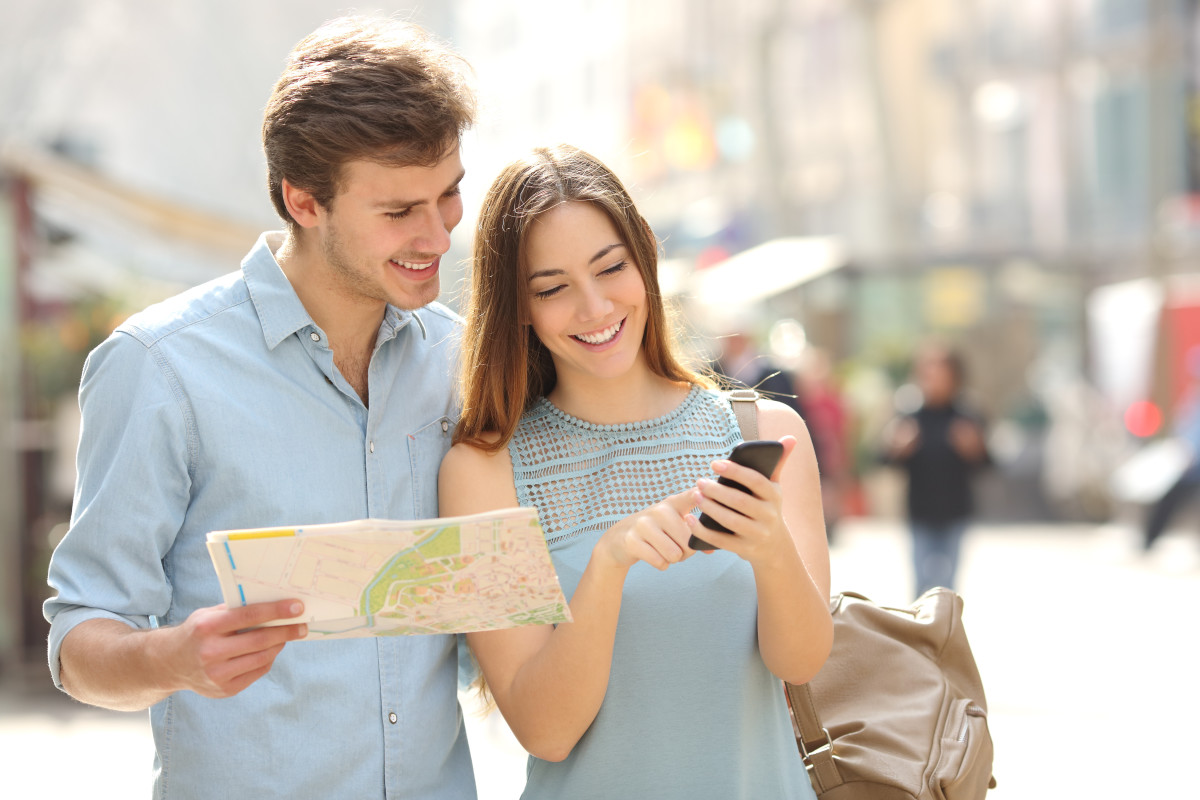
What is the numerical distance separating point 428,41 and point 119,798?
13.6 ft

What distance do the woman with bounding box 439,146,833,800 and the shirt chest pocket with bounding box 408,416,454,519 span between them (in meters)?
0.03

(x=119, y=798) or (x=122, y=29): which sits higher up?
(x=122, y=29)

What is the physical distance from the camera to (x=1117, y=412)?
60.5 ft

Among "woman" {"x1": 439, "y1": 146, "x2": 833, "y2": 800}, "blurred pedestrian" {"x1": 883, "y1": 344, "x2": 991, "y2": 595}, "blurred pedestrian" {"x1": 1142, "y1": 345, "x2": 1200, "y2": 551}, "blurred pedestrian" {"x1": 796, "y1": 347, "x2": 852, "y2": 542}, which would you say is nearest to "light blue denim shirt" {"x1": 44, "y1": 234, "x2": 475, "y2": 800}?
"woman" {"x1": 439, "y1": 146, "x2": 833, "y2": 800}

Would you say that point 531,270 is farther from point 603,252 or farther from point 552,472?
point 552,472

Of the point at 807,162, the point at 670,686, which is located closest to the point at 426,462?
the point at 670,686

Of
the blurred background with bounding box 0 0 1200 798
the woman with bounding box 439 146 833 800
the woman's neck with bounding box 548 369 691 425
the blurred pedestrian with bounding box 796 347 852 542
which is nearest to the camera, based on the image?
the woman with bounding box 439 146 833 800

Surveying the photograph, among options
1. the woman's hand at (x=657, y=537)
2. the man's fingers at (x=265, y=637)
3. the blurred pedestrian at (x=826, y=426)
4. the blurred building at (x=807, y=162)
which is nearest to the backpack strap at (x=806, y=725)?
the woman's hand at (x=657, y=537)

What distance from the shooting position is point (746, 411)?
2.45m

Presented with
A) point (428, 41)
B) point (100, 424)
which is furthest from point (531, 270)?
point (100, 424)

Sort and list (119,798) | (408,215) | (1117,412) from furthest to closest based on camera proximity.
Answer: (1117,412) → (119,798) → (408,215)

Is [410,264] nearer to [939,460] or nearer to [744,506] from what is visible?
[744,506]

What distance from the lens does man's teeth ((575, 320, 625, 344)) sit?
236 centimetres

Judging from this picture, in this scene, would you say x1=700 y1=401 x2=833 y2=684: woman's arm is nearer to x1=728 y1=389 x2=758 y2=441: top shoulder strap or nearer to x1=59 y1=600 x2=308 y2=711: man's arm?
x1=728 y1=389 x2=758 y2=441: top shoulder strap
